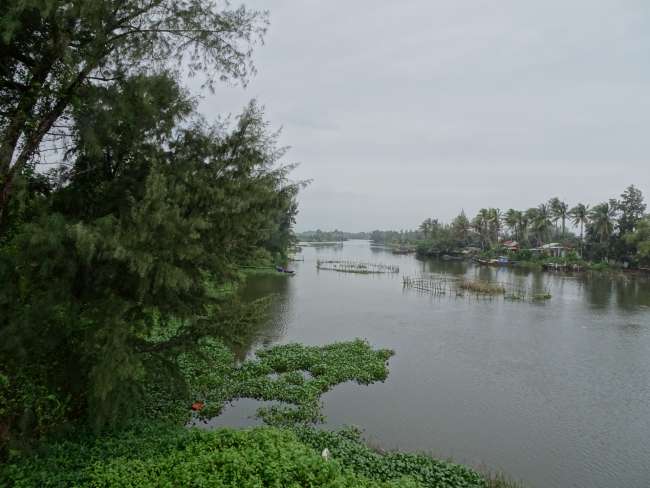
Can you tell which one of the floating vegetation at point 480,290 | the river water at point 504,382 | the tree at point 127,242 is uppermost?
the tree at point 127,242

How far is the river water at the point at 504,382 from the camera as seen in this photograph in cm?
1115

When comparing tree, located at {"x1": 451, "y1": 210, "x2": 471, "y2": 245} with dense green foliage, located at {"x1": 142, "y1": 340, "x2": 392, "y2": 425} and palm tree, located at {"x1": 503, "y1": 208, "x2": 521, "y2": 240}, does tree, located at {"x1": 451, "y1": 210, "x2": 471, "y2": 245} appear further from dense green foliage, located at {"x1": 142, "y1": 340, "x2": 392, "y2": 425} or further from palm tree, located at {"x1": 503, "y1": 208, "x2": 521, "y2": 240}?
dense green foliage, located at {"x1": 142, "y1": 340, "x2": 392, "y2": 425}

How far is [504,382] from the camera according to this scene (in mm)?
16297

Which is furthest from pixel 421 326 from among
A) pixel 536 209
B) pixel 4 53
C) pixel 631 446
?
pixel 536 209

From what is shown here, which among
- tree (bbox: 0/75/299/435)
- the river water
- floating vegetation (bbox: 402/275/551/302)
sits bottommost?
the river water

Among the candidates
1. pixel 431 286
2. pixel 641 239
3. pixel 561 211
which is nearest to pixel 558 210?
pixel 561 211

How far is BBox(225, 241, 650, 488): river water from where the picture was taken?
36.6ft

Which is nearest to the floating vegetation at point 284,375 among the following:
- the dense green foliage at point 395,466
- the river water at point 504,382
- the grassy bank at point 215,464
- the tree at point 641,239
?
the river water at point 504,382

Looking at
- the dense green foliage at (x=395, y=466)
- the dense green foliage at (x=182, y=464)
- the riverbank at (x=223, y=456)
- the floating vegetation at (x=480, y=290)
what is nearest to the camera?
the dense green foliage at (x=182, y=464)

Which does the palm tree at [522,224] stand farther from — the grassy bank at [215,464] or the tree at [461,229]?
the grassy bank at [215,464]

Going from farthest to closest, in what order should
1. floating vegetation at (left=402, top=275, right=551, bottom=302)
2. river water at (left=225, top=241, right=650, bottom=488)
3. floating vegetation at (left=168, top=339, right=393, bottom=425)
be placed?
floating vegetation at (left=402, top=275, right=551, bottom=302) < floating vegetation at (left=168, top=339, right=393, bottom=425) < river water at (left=225, top=241, right=650, bottom=488)

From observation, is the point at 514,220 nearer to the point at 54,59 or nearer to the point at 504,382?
the point at 504,382

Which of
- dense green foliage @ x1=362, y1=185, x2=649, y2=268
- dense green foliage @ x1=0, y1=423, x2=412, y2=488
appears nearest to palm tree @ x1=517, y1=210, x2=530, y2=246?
dense green foliage @ x1=362, y1=185, x2=649, y2=268

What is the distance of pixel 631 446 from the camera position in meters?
11.7
